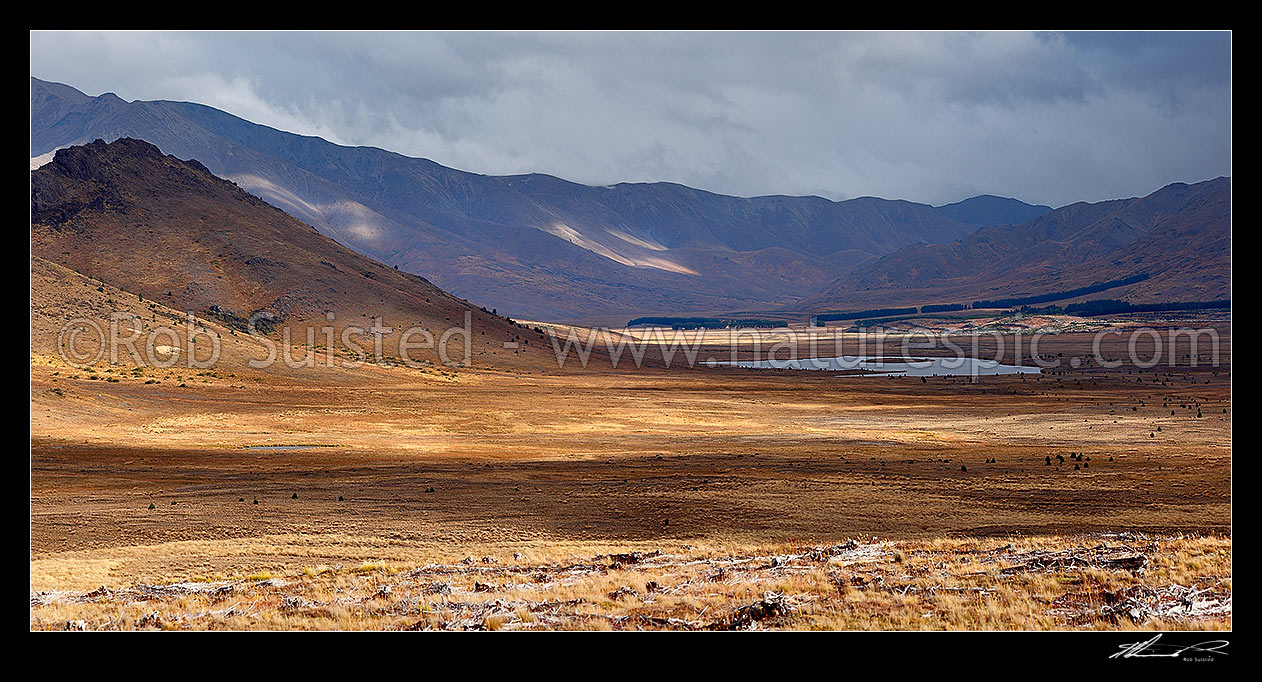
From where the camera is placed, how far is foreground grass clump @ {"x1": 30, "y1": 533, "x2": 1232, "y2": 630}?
1324 cm

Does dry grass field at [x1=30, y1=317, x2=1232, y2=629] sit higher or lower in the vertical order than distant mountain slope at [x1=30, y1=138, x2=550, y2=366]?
lower

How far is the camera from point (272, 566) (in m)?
18.9

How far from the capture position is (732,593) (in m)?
15.2

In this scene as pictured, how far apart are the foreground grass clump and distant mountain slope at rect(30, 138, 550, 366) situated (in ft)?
249
